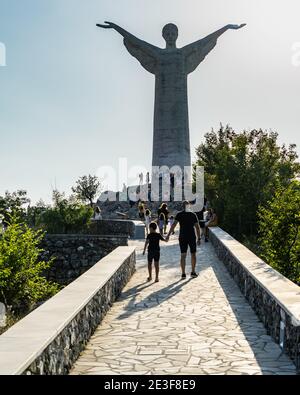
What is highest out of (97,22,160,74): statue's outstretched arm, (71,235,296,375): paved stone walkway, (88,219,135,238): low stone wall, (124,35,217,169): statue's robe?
(97,22,160,74): statue's outstretched arm

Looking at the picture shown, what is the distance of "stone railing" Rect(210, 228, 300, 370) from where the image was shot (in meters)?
5.77

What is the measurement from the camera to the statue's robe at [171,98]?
44531 millimetres

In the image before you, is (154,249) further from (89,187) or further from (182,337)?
(89,187)

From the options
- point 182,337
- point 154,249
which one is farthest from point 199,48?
point 182,337

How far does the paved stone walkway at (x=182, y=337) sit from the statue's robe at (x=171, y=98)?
1338 inches

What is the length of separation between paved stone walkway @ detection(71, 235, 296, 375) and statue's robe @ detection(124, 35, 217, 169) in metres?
34.0

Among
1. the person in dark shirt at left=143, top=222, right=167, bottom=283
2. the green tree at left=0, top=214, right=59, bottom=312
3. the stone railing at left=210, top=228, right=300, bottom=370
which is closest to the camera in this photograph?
the stone railing at left=210, top=228, right=300, bottom=370

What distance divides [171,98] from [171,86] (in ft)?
3.50

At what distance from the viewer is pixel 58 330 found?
521 centimetres

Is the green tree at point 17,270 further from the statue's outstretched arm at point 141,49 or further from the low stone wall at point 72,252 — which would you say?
the statue's outstretched arm at point 141,49

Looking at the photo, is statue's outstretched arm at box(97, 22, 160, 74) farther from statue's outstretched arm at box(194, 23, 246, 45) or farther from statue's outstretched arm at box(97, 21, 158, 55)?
statue's outstretched arm at box(194, 23, 246, 45)

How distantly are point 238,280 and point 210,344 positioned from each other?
4.41 m

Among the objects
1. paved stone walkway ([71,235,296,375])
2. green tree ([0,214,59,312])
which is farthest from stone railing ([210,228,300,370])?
green tree ([0,214,59,312])

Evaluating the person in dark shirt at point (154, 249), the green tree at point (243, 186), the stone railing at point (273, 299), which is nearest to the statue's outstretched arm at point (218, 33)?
the green tree at point (243, 186)
